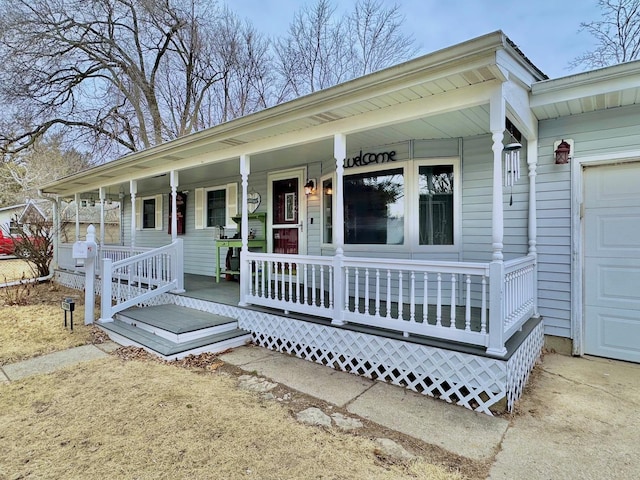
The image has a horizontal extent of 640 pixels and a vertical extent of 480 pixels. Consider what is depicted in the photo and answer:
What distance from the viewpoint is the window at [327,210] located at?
583 centimetres

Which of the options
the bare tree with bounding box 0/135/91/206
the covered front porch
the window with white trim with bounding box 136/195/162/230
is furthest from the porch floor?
the bare tree with bounding box 0/135/91/206

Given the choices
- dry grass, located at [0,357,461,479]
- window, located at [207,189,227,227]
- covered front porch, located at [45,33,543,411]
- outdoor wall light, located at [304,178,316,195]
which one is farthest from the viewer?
window, located at [207,189,227,227]

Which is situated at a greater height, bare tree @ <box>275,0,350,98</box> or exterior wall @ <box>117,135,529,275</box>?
bare tree @ <box>275,0,350,98</box>

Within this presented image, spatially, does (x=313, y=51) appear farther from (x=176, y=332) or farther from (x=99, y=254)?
(x=176, y=332)

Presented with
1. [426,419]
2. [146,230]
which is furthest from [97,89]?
[426,419]

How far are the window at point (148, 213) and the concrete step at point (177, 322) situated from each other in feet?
16.6

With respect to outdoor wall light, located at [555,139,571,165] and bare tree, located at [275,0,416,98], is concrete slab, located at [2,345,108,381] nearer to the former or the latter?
outdoor wall light, located at [555,139,571,165]

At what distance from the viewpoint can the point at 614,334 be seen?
3.98m

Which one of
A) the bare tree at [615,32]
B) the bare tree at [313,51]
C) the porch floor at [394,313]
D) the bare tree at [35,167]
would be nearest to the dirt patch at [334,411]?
the porch floor at [394,313]

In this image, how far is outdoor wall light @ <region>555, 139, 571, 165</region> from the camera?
406 cm

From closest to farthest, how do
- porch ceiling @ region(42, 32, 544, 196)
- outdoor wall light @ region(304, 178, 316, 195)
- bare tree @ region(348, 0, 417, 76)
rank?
porch ceiling @ region(42, 32, 544, 196) < outdoor wall light @ region(304, 178, 316, 195) < bare tree @ region(348, 0, 417, 76)

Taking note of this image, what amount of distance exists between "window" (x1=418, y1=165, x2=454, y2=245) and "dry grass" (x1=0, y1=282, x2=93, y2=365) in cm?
482

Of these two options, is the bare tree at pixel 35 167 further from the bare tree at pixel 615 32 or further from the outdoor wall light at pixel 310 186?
the bare tree at pixel 615 32

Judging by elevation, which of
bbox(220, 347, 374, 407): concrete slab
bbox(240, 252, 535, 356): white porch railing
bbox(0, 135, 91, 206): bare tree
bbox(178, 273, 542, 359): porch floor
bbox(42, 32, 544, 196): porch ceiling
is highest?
bbox(0, 135, 91, 206): bare tree
